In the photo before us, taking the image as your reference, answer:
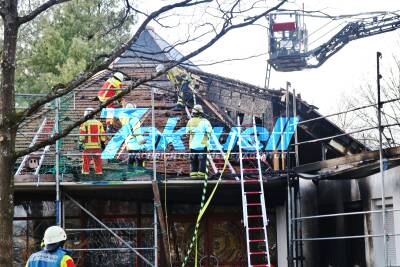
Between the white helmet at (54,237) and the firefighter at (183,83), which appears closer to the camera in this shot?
the white helmet at (54,237)

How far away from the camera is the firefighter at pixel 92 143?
14.2 m

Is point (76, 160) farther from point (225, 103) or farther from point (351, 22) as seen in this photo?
point (351, 22)

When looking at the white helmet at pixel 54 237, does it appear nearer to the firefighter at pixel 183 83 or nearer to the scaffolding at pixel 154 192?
the scaffolding at pixel 154 192

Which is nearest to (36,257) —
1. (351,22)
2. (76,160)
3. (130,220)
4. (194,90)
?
(76,160)

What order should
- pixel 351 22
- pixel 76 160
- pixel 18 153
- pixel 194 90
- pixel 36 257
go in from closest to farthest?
pixel 36 257
pixel 18 153
pixel 76 160
pixel 194 90
pixel 351 22

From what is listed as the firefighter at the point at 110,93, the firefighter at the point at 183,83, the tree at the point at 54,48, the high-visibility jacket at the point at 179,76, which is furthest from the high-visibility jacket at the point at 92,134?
the tree at the point at 54,48

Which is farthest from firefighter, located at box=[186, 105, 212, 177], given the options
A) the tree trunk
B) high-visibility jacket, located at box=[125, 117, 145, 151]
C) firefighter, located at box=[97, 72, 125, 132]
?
the tree trunk

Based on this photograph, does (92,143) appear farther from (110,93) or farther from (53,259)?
(53,259)

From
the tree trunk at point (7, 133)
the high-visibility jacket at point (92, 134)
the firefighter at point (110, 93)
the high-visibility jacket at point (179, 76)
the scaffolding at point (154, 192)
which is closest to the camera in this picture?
the tree trunk at point (7, 133)

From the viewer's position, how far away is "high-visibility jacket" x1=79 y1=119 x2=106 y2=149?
14317 millimetres

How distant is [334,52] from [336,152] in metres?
13.0

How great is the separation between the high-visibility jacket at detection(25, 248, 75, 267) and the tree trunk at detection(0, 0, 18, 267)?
460 millimetres

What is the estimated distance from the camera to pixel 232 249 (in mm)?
16734

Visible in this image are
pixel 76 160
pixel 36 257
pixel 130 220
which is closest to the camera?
pixel 36 257
